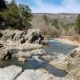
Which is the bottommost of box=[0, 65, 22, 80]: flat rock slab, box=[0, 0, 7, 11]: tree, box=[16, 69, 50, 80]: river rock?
box=[16, 69, 50, 80]: river rock

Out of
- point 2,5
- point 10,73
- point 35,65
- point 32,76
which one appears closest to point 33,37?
point 35,65

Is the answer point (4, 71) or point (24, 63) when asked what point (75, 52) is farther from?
point (4, 71)

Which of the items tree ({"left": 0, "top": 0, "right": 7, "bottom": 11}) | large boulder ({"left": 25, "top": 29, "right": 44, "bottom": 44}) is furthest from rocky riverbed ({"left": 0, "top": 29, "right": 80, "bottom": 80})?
tree ({"left": 0, "top": 0, "right": 7, "bottom": 11})

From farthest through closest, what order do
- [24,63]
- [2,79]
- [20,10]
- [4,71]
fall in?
[20,10], [24,63], [4,71], [2,79]

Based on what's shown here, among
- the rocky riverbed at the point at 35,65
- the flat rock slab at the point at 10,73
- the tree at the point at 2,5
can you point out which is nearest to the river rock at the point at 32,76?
the rocky riverbed at the point at 35,65

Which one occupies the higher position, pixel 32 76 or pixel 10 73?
pixel 10 73

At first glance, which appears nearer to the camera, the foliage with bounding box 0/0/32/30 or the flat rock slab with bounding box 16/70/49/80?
the flat rock slab with bounding box 16/70/49/80

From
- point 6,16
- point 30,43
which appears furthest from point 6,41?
point 6,16

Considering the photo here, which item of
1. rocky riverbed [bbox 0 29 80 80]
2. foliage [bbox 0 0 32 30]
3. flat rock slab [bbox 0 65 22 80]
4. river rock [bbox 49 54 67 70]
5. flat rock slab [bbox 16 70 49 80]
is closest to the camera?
flat rock slab [bbox 0 65 22 80]

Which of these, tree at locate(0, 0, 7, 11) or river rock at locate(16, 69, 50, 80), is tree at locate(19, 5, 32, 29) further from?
river rock at locate(16, 69, 50, 80)

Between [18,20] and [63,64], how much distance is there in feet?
131

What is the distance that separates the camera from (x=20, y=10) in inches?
3000

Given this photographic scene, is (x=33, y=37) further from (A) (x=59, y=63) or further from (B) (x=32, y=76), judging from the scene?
(B) (x=32, y=76)

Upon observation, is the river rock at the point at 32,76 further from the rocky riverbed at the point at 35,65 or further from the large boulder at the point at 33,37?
the large boulder at the point at 33,37
